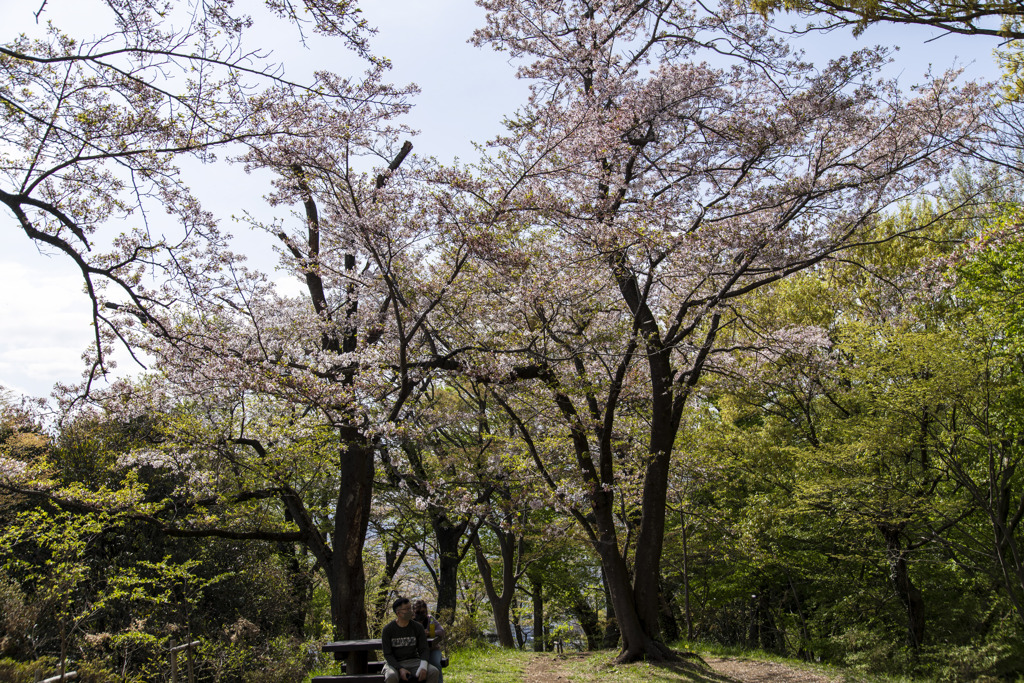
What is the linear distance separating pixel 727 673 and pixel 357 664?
20.4ft

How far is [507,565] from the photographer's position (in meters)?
17.8

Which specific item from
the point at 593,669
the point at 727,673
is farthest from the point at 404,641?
the point at 727,673

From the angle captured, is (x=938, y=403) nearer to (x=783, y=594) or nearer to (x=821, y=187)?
(x=821, y=187)

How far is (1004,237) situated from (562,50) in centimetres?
660

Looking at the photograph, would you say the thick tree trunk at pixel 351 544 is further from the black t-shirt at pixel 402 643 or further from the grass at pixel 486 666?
the black t-shirt at pixel 402 643

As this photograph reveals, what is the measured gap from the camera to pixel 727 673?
34.2ft

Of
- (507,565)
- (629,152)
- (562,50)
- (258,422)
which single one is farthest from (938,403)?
(258,422)

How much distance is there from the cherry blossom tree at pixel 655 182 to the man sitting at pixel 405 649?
3.97 metres

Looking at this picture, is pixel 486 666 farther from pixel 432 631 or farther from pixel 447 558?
pixel 447 558

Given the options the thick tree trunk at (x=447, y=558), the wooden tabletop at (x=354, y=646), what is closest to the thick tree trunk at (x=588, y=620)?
the thick tree trunk at (x=447, y=558)

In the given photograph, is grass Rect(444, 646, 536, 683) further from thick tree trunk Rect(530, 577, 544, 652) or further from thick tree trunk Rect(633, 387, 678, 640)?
thick tree trunk Rect(530, 577, 544, 652)

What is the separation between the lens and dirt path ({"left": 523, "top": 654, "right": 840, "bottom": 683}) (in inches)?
381

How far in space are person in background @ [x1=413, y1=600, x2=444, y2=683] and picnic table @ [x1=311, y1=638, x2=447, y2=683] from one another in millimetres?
128

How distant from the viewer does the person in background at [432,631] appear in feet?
21.4
